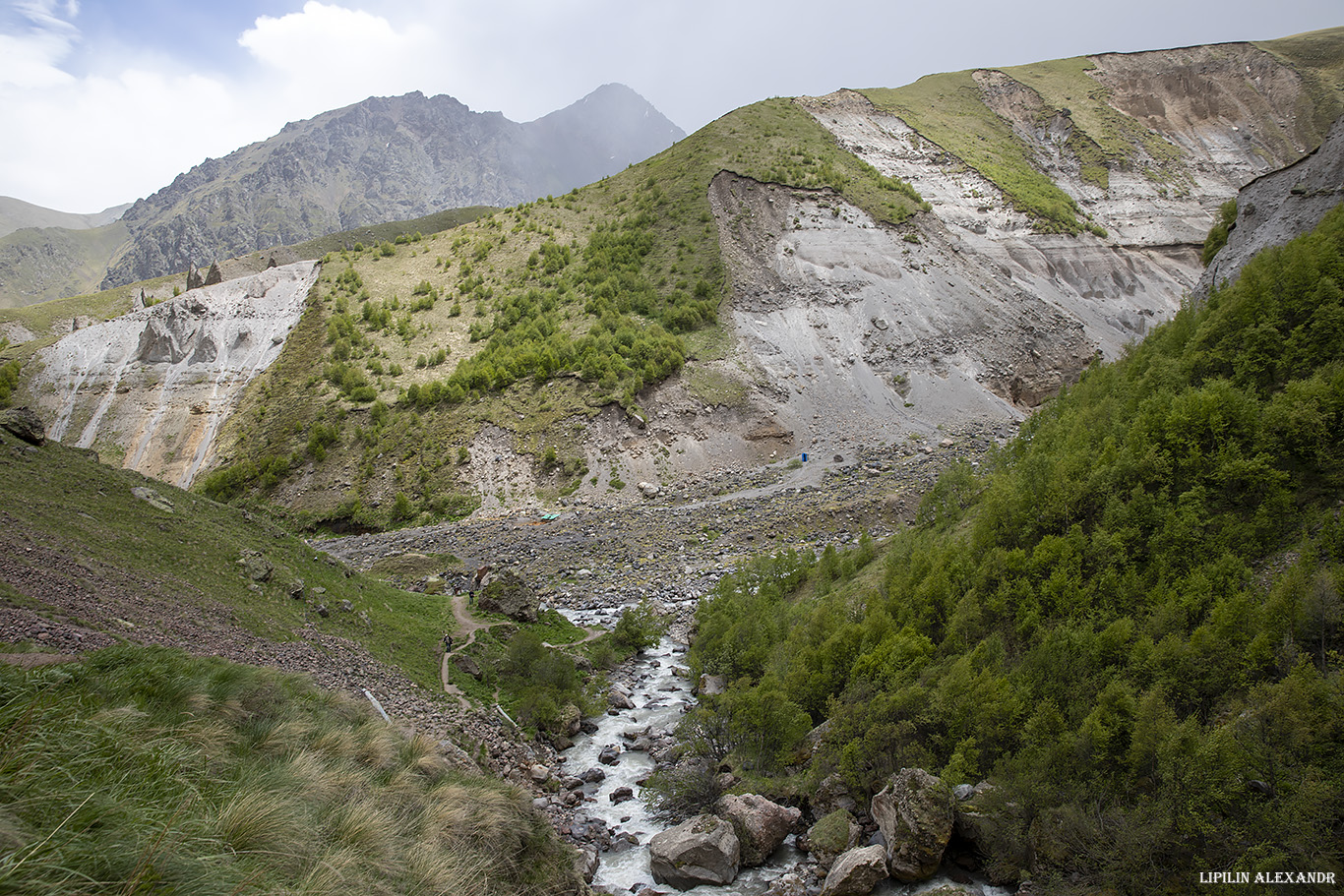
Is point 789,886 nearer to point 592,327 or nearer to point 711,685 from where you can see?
point 711,685

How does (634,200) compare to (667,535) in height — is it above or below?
above

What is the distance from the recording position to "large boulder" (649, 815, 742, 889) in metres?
9.25

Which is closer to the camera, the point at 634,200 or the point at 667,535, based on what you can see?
the point at 667,535

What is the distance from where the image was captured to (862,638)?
12.4 m

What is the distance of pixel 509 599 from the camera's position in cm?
1861

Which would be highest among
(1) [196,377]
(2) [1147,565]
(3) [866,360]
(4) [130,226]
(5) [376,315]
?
(4) [130,226]

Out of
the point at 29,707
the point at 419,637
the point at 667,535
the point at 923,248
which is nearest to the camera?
the point at 29,707

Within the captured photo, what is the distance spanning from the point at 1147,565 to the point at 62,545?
17639 mm

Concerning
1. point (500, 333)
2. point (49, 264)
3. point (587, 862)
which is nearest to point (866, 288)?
point (500, 333)

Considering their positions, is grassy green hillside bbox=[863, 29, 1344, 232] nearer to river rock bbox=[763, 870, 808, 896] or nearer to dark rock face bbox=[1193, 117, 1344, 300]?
dark rock face bbox=[1193, 117, 1344, 300]

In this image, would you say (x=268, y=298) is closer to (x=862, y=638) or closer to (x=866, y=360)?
(x=866, y=360)

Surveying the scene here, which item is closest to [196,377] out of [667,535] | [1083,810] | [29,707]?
[667,535]

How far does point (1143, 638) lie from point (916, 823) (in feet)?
13.3

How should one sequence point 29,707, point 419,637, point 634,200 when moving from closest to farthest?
point 29,707, point 419,637, point 634,200
